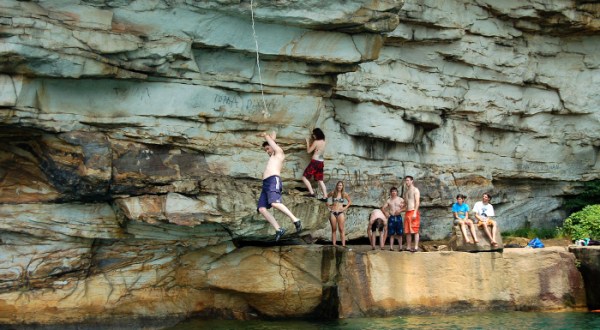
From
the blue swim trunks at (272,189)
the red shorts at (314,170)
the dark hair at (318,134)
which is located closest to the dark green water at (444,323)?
the blue swim trunks at (272,189)

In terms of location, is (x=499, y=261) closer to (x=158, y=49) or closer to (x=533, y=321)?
(x=533, y=321)

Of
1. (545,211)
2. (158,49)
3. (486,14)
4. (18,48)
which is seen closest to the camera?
(18,48)

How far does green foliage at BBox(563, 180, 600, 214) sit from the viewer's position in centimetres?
2488

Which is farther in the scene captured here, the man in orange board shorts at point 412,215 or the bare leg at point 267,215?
the man in orange board shorts at point 412,215

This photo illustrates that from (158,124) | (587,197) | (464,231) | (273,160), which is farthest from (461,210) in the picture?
(587,197)

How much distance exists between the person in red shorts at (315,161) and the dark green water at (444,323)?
9.19 feet

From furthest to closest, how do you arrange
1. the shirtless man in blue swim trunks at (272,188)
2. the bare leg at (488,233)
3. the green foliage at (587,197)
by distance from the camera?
the green foliage at (587,197) → the bare leg at (488,233) → the shirtless man in blue swim trunks at (272,188)

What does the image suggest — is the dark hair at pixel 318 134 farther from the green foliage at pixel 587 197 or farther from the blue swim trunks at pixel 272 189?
the green foliage at pixel 587 197

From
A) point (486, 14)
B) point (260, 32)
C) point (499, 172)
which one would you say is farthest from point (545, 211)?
point (260, 32)

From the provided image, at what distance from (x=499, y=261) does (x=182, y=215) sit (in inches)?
272

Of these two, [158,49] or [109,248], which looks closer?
[158,49]

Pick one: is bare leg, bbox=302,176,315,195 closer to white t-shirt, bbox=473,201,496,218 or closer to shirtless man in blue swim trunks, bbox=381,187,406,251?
shirtless man in blue swim trunks, bbox=381,187,406,251

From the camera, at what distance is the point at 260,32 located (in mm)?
17469

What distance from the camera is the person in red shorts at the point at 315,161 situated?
1880cm
